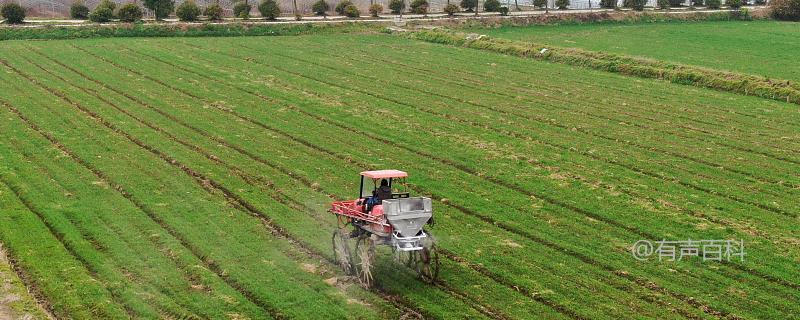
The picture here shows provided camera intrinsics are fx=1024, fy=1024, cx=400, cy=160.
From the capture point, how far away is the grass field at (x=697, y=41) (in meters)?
63.0

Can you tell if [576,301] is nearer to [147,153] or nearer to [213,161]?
[213,161]

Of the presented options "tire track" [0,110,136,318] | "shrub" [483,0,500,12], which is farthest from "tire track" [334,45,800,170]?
"shrub" [483,0,500,12]

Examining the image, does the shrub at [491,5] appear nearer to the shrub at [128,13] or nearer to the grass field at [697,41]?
the grass field at [697,41]

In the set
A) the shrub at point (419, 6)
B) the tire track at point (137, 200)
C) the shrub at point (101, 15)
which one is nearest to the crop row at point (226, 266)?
the tire track at point (137, 200)

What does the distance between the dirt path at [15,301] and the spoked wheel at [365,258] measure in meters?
6.63

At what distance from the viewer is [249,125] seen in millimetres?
40438

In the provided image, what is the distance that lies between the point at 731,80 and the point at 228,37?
35965mm

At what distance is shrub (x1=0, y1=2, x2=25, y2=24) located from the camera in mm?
72875

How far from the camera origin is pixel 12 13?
73.1 metres

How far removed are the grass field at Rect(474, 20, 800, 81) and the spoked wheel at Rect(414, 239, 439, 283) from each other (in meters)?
38.8

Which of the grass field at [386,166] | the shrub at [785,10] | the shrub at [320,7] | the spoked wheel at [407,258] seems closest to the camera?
the grass field at [386,166]

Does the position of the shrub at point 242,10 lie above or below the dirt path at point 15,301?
above

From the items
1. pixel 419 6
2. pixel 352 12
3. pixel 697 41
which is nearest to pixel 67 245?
pixel 697 41

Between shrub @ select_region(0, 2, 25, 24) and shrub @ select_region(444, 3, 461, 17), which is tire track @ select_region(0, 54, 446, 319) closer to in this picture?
shrub @ select_region(0, 2, 25, 24)
